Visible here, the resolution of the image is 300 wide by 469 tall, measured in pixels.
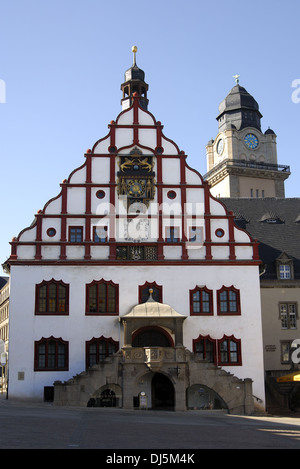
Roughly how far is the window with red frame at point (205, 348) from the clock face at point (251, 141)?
146ft

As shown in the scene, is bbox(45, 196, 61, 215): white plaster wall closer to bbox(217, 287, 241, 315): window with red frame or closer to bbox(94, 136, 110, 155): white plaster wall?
bbox(94, 136, 110, 155): white plaster wall

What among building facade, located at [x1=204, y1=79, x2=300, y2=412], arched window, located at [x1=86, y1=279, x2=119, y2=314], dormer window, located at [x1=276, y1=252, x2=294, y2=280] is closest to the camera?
arched window, located at [x1=86, y1=279, x2=119, y2=314]

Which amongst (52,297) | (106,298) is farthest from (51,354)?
(106,298)

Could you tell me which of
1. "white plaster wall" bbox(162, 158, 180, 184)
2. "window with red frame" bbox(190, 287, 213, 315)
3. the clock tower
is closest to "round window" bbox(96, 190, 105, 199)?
"white plaster wall" bbox(162, 158, 180, 184)

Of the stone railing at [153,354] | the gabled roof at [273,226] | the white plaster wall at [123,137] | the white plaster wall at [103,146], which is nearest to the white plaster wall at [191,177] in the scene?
the white plaster wall at [123,137]

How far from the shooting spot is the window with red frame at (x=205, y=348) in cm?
3778

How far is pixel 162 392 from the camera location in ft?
121

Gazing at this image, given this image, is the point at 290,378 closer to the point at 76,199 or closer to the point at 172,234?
the point at 172,234

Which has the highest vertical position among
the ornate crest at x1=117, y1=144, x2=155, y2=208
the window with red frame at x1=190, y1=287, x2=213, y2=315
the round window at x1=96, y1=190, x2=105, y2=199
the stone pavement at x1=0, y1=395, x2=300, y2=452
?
the ornate crest at x1=117, y1=144, x2=155, y2=208

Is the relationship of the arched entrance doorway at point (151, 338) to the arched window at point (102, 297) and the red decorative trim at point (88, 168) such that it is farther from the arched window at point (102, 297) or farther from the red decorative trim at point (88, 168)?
the red decorative trim at point (88, 168)

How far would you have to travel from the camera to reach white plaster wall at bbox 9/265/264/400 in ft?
120

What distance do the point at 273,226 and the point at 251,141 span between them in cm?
3242

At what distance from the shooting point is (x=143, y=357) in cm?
3422

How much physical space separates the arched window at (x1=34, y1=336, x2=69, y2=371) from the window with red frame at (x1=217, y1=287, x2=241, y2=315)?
9797mm
